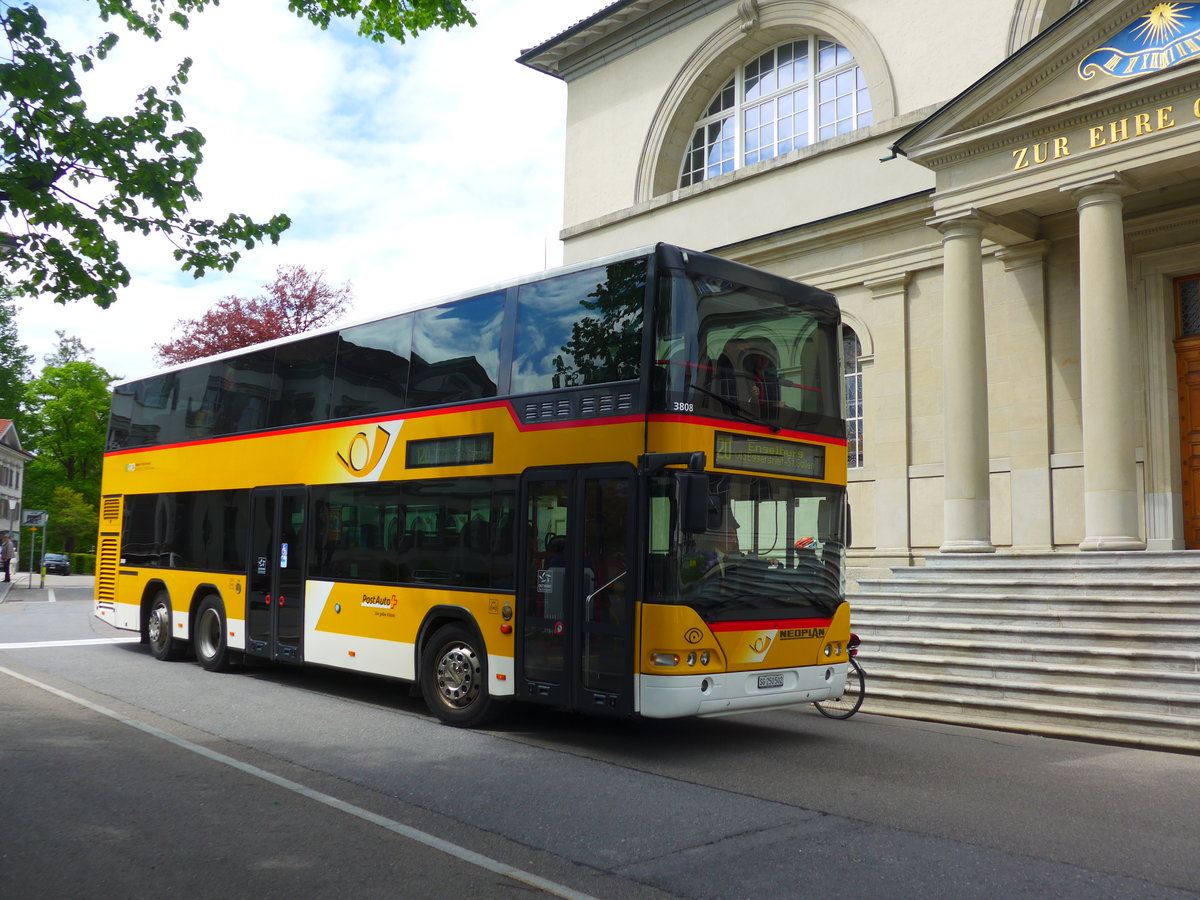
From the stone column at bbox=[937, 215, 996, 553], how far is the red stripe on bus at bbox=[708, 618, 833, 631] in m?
7.17

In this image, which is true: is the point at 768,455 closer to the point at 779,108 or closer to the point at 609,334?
the point at 609,334

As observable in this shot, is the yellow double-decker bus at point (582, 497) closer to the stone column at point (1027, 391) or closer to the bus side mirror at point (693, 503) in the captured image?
the bus side mirror at point (693, 503)

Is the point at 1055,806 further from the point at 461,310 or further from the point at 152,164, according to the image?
the point at 152,164

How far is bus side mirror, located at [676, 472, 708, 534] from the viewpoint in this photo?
796 centimetres

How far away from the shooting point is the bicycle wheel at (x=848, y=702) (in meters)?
10.9

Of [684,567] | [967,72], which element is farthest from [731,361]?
[967,72]

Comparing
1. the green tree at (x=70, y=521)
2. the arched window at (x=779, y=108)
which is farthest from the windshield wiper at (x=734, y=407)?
the green tree at (x=70, y=521)

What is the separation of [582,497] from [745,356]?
71.3 inches

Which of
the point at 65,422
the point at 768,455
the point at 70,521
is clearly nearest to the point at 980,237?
the point at 768,455

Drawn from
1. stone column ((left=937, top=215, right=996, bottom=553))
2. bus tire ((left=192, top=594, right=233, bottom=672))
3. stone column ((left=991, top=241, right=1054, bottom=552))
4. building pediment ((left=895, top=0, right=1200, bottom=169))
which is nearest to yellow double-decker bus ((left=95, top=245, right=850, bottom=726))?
bus tire ((left=192, top=594, right=233, bottom=672))

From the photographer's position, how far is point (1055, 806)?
707 cm

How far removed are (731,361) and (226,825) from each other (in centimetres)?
509

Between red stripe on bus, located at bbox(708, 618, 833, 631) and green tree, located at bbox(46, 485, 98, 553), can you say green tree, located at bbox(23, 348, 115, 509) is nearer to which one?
green tree, located at bbox(46, 485, 98, 553)

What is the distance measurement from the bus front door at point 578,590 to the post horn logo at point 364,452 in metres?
2.37
